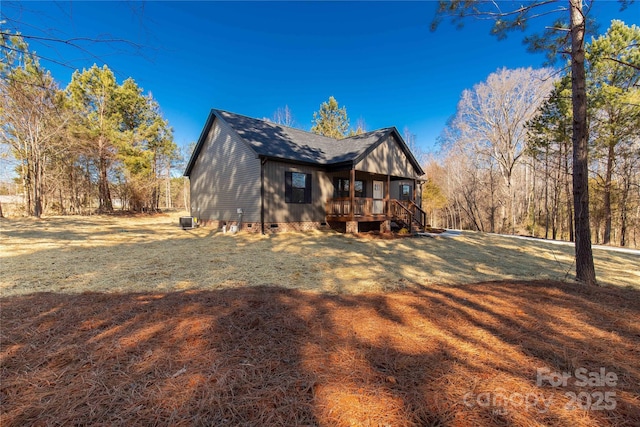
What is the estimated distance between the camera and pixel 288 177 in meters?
12.6

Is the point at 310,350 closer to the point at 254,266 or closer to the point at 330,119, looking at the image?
the point at 254,266

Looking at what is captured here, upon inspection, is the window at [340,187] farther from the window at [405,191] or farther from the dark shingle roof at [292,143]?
the window at [405,191]

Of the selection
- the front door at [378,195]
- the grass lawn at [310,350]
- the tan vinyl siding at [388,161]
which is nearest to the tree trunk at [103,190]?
the grass lawn at [310,350]

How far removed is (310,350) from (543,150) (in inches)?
879

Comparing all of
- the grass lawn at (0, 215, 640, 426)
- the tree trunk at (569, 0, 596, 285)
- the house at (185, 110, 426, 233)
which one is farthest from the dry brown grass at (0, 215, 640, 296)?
the house at (185, 110, 426, 233)

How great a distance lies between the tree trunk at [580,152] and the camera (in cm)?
484

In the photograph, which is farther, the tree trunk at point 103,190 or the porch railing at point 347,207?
the tree trunk at point 103,190

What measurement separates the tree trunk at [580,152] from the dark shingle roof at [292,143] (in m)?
8.22

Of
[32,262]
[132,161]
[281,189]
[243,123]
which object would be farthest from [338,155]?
[132,161]

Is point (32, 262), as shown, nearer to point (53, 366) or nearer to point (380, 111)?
point (53, 366)

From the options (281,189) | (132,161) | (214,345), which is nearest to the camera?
(214,345)

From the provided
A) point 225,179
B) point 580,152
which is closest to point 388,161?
point 225,179

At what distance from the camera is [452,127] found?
77.9 feet

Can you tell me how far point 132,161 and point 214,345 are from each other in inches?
972
